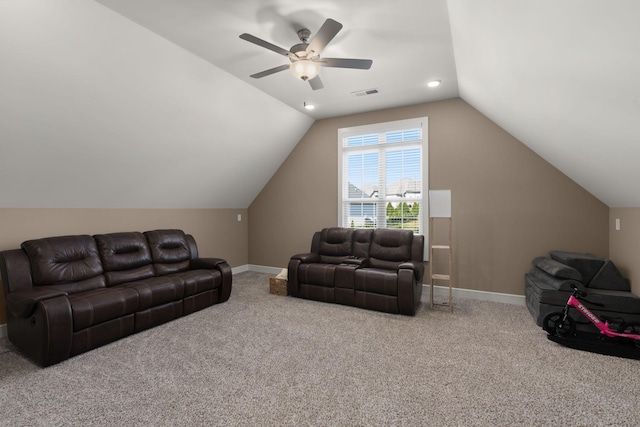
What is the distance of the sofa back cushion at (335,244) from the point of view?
4.93m

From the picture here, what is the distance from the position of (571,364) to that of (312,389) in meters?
2.21

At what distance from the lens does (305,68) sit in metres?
2.83

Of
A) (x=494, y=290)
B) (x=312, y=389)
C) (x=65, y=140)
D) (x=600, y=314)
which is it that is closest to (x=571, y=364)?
(x=600, y=314)

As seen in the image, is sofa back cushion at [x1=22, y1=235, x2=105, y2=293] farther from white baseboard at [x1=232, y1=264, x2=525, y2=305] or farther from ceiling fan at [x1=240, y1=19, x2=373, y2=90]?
white baseboard at [x1=232, y1=264, x2=525, y2=305]

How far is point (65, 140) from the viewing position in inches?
124

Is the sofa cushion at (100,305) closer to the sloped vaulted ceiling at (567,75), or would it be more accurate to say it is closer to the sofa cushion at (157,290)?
the sofa cushion at (157,290)

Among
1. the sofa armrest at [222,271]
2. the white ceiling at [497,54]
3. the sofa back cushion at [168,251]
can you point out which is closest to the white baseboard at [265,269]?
the sofa armrest at [222,271]

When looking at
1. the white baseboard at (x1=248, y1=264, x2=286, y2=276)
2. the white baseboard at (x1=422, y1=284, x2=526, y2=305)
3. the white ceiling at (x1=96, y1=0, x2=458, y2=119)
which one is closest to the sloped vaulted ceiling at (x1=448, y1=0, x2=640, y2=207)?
the white ceiling at (x1=96, y1=0, x2=458, y2=119)

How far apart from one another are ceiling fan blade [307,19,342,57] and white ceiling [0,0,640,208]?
291 mm

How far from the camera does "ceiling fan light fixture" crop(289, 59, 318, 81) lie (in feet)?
9.21

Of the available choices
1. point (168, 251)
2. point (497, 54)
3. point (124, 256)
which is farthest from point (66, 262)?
point (497, 54)

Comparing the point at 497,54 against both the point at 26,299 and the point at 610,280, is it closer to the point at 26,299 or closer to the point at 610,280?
the point at 610,280

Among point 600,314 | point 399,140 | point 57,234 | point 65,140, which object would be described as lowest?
point 600,314

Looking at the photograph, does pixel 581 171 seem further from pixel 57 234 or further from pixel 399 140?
pixel 57 234
